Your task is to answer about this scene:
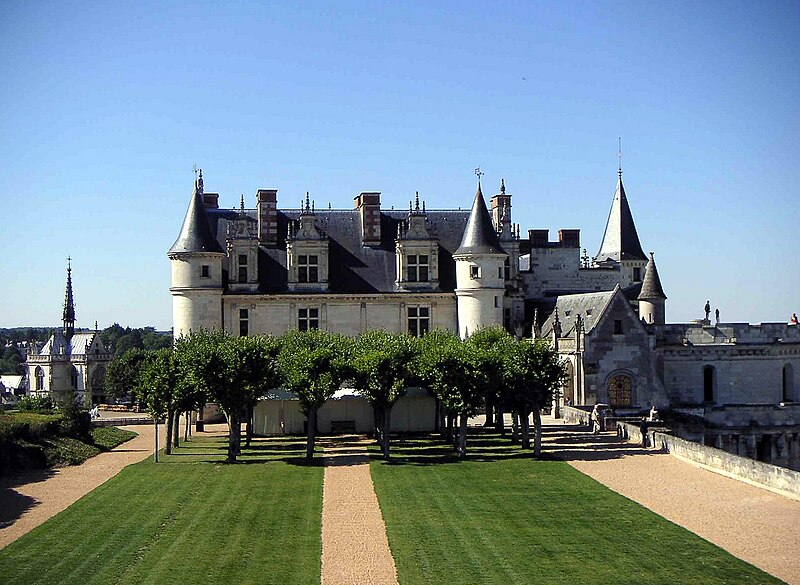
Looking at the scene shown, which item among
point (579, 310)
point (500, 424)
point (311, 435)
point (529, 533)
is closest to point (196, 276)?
point (311, 435)

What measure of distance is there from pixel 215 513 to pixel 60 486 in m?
7.06

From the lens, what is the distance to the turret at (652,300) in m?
45.9

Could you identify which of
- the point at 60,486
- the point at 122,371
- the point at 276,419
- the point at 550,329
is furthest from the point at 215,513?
the point at 122,371

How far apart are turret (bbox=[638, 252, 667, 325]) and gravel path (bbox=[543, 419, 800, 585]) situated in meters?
11.9

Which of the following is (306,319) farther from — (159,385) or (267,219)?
(159,385)

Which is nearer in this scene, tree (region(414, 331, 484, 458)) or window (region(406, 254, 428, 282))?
tree (region(414, 331, 484, 458))

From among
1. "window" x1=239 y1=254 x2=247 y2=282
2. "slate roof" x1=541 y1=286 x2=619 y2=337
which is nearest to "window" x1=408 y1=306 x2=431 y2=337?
"slate roof" x1=541 y1=286 x2=619 y2=337

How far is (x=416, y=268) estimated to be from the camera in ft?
155

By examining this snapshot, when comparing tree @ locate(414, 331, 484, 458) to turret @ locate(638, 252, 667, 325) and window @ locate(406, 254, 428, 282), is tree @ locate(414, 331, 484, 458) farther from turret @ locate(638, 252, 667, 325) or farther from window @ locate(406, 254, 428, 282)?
turret @ locate(638, 252, 667, 325)

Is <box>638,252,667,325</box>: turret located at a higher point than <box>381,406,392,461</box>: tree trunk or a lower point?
higher

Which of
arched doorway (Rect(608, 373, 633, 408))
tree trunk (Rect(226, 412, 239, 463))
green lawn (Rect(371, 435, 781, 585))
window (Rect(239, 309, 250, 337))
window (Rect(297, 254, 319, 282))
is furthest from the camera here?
window (Rect(297, 254, 319, 282))

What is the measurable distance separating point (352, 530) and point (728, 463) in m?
12.5

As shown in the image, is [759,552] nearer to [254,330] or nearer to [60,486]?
[60,486]

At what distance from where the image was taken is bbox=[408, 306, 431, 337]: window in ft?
154
